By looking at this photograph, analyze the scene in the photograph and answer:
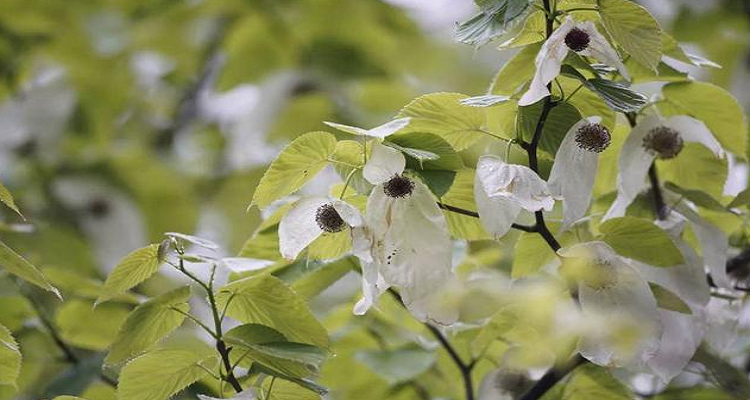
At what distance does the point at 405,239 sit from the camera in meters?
0.66

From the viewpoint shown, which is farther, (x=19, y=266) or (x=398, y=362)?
(x=398, y=362)

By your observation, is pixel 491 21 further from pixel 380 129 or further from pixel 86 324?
pixel 86 324

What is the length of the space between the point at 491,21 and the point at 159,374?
0.96 feet

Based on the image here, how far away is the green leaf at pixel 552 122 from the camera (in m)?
0.68

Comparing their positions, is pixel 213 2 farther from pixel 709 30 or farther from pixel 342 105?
pixel 709 30

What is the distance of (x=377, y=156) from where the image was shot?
0.65 meters

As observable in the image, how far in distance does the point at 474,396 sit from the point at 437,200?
282 millimetres

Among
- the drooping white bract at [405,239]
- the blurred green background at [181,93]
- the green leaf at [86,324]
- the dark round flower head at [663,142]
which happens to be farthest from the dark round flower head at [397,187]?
the blurred green background at [181,93]

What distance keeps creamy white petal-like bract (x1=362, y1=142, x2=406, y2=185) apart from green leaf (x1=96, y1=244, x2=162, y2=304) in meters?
0.15

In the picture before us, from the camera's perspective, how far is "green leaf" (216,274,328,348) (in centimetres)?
70

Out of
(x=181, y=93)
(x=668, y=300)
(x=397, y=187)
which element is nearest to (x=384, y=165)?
(x=397, y=187)

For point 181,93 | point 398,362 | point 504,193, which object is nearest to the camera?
point 504,193

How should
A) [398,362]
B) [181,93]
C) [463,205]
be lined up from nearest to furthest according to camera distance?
[463,205]
[398,362]
[181,93]

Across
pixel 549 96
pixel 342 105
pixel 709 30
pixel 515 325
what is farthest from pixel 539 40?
pixel 342 105
